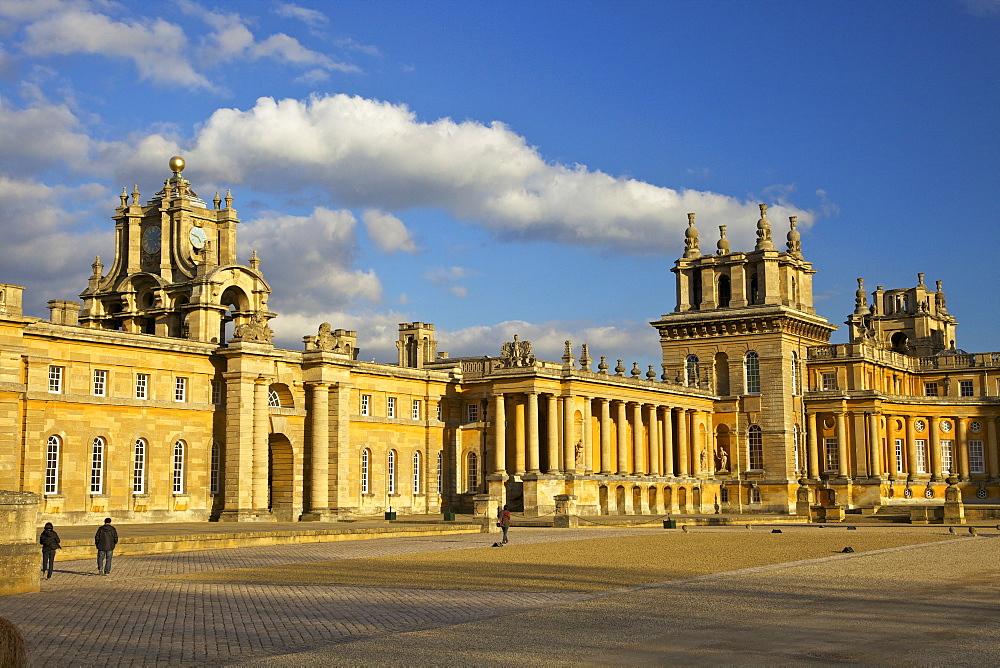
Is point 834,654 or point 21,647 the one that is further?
point 834,654

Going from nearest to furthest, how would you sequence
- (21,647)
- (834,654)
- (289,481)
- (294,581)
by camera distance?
(21,647) → (834,654) → (294,581) → (289,481)

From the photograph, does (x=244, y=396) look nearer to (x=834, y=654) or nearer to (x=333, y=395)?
(x=333, y=395)

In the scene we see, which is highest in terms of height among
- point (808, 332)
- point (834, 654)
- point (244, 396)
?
point (808, 332)

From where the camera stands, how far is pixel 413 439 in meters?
65.8

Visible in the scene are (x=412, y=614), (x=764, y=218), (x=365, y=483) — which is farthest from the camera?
(x=764, y=218)

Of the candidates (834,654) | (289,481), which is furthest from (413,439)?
(834,654)

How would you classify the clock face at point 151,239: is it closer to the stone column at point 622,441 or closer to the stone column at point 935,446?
the stone column at point 622,441

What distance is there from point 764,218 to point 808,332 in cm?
898

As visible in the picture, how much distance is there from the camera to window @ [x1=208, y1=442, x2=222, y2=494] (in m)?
53.6

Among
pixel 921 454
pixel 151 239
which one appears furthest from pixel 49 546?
pixel 921 454

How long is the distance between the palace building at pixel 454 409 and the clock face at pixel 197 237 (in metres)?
0.13

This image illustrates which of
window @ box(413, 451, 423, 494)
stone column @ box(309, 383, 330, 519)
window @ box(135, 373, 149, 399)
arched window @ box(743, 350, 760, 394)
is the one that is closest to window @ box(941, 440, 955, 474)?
arched window @ box(743, 350, 760, 394)

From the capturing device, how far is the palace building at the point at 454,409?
4928cm

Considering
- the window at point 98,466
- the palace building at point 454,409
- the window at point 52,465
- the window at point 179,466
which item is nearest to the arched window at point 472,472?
the palace building at point 454,409
